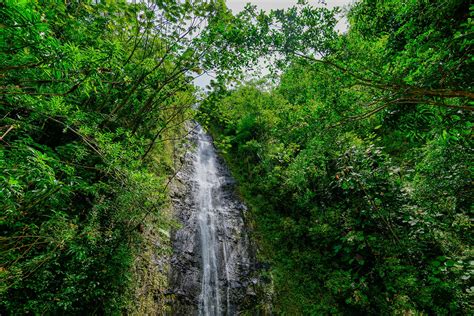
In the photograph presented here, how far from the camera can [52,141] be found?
13.7ft

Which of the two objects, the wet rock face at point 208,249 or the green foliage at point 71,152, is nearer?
the green foliage at point 71,152

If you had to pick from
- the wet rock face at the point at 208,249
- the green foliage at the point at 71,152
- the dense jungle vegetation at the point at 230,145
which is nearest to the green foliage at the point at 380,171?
the dense jungle vegetation at the point at 230,145

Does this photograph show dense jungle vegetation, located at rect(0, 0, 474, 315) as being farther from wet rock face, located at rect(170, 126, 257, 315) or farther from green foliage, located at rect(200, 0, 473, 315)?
wet rock face, located at rect(170, 126, 257, 315)

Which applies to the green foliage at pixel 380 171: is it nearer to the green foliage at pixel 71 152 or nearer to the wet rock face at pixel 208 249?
the wet rock face at pixel 208 249

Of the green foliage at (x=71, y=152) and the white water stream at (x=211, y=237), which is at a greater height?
the green foliage at (x=71, y=152)

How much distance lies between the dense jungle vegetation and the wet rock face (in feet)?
2.50

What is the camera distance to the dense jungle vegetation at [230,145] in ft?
6.82

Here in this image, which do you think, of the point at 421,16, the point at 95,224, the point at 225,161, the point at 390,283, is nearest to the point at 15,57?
the point at 95,224

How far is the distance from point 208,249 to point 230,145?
4.58m

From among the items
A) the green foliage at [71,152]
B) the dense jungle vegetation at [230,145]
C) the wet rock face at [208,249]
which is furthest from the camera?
the wet rock face at [208,249]

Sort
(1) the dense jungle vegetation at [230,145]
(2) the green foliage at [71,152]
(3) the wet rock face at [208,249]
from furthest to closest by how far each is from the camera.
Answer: (3) the wet rock face at [208,249], (1) the dense jungle vegetation at [230,145], (2) the green foliage at [71,152]

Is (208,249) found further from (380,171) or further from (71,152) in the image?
(380,171)

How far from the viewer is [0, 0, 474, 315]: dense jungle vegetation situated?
2080 mm

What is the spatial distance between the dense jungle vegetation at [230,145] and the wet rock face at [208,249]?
763mm
